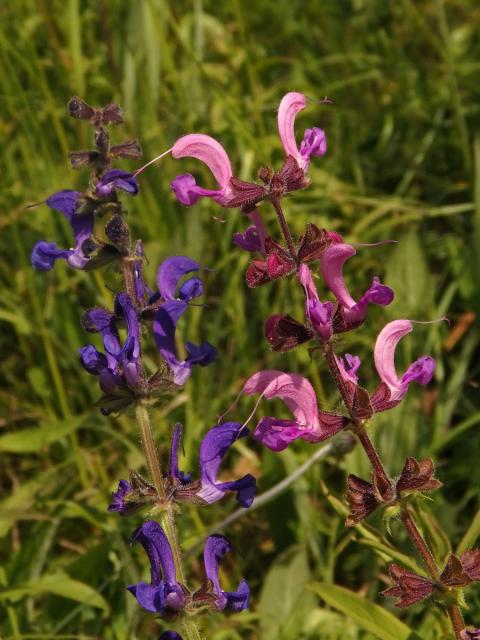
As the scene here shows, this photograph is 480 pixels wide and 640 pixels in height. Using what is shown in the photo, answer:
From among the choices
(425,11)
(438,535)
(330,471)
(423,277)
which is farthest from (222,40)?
(438,535)

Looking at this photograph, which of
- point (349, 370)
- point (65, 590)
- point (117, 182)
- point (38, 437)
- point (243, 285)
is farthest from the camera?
point (243, 285)

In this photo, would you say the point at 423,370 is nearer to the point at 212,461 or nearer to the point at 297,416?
the point at 297,416

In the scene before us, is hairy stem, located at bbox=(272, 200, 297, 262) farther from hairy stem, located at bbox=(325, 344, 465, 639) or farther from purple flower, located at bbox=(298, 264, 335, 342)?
hairy stem, located at bbox=(325, 344, 465, 639)

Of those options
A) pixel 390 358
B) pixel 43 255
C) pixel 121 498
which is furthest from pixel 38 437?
pixel 390 358

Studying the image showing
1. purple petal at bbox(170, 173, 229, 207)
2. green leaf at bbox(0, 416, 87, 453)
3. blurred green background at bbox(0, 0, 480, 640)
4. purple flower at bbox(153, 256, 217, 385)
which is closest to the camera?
purple petal at bbox(170, 173, 229, 207)

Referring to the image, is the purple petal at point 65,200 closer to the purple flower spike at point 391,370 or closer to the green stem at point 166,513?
the green stem at point 166,513

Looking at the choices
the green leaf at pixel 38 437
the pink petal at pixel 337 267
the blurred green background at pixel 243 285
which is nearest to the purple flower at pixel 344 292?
the pink petal at pixel 337 267

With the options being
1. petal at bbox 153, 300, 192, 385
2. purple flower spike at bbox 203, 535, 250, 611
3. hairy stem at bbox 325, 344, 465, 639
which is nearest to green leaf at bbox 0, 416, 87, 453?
petal at bbox 153, 300, 192, 385

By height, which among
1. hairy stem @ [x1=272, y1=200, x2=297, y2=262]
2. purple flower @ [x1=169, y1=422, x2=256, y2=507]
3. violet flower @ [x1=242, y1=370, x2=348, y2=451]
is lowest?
purple flower @ [x1=169, y1=422, x2=256, y2=507]
